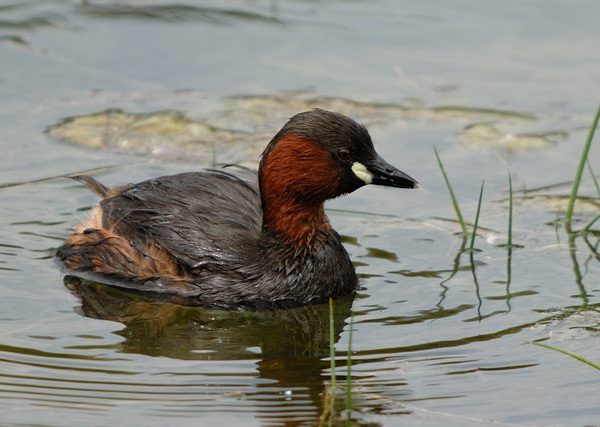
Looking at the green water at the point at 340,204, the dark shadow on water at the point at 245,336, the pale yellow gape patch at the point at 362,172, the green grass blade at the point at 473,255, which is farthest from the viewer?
the pale yellow gape patch at the point at 362,172

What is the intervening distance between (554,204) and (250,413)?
3.72 meters

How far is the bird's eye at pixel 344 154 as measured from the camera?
7.45m

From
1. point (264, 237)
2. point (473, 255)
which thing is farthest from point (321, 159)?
point (473, 255)

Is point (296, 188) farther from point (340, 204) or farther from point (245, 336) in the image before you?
point (340, 204)

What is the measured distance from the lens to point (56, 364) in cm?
637

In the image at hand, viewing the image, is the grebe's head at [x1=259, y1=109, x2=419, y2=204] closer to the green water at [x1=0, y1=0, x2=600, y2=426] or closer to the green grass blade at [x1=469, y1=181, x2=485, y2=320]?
the green grass blade at [x1=469, y1=181, x2=485, y2=320]

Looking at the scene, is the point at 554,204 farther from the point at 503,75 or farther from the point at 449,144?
the point at 503,75

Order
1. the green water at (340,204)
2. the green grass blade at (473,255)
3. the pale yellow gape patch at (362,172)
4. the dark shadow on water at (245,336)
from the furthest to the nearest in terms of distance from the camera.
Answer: the pale yellow gape patch at (362,172)
the green grass blade at (473,255)
the dark shadow on water at (245,336)
the green water at (340,204)

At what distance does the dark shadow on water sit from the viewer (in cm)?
621

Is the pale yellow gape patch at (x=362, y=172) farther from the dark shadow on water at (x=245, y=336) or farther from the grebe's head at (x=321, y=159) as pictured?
the dark shadow on water at (x=245, y=336)

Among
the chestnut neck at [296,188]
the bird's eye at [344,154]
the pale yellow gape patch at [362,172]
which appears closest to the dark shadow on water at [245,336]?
the chestnut neck at [296,188]

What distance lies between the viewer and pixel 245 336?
6.98 m

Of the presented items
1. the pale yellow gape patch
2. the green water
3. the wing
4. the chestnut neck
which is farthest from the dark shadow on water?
the pale yellow gape patch

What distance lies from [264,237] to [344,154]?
688 millimetres
